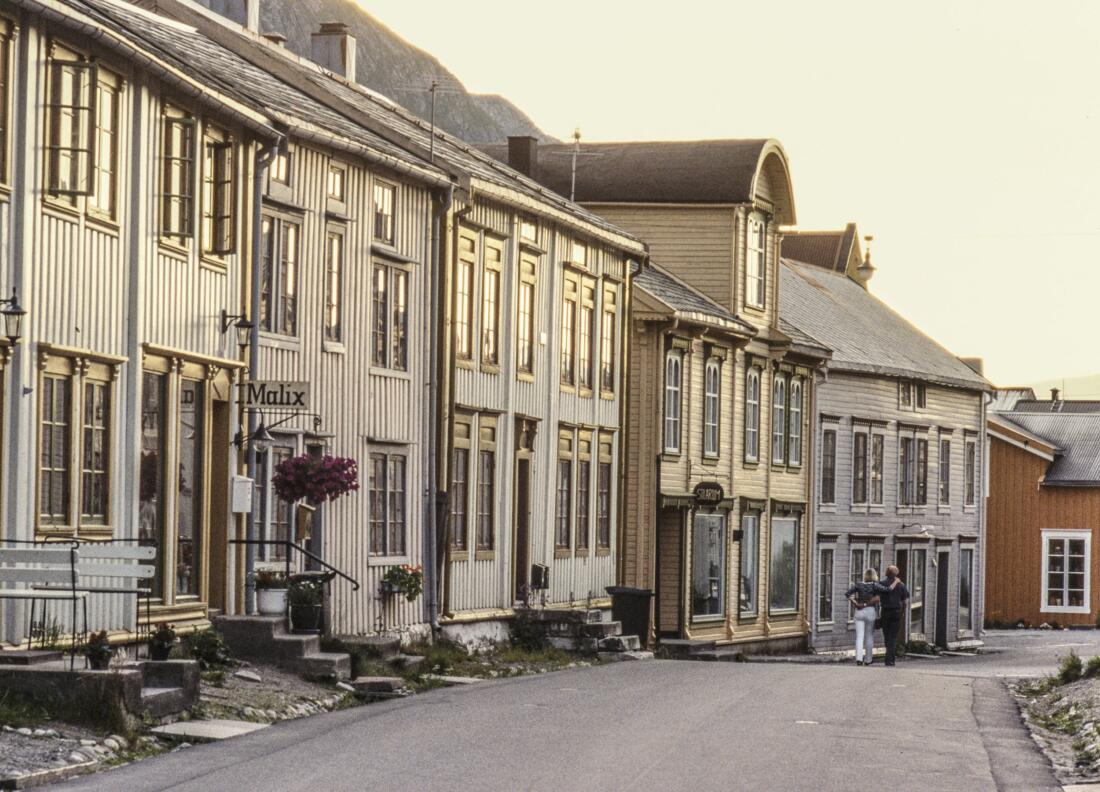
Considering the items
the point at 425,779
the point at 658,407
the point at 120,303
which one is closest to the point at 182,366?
the point at 120,303

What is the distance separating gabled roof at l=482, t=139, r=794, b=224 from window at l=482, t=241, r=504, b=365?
11.2m

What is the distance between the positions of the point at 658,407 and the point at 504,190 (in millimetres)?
9236

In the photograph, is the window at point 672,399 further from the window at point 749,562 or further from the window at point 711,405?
the window at point 749,562

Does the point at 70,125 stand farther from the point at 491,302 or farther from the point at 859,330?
the point at 859,330

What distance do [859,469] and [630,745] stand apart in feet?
110

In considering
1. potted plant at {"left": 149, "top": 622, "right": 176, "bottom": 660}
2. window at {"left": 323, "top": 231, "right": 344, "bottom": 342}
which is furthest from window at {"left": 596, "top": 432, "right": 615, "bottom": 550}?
potted plant at {"left": 149, "top": 622, "right": 176, "bottom": 660}

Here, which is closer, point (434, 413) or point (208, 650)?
point (208, 650)

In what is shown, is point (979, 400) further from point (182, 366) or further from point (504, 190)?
point (182, 366)

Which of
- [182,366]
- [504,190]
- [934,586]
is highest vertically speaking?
[504,190]

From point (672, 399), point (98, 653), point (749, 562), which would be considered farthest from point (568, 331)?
point (98, 653)

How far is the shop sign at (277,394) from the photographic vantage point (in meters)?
21.9

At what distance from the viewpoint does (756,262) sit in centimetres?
4306

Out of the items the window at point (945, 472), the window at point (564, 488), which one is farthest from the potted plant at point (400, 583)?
the window at point (945, 472)

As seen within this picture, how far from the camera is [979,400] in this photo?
187 feet
